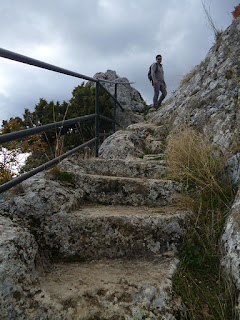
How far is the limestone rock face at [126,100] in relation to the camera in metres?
9.41

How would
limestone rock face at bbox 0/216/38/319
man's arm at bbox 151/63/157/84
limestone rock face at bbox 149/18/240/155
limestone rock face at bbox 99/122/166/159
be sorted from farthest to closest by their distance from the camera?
man's arm at bbox 151/63/157/84 < limestone rock face at bbox 99/122/166/159 < limestone rock face at bbox 149/18/240/155 < limestone rock face at bbox 0/216/38/319

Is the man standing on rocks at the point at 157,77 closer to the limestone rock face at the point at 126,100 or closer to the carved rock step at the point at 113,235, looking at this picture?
the limestone rock face at the point at 126,100

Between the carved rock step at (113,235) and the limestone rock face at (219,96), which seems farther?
the limestone rock face at (219,96)

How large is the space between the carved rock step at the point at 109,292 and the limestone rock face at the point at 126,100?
24.1 feet

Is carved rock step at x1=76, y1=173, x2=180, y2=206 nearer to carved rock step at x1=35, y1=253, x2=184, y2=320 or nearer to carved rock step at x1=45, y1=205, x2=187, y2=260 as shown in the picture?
carved rock step at x1=45, y1=205, x2=187, y2=260

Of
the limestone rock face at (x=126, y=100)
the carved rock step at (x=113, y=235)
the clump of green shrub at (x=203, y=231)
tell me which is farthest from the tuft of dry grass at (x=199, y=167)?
the limestone rock face at (x=126, y=100)

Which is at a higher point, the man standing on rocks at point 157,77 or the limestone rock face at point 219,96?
the man standing on rocks at point 157,77

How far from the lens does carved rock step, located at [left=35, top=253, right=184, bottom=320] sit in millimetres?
1454

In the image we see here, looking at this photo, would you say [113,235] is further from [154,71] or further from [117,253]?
[154,71]

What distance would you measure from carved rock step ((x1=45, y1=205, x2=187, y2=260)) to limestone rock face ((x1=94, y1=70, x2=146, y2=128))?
6979mm

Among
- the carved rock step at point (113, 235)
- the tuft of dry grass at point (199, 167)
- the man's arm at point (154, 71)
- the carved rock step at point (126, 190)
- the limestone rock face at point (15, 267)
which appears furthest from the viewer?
the man's arm at point (154, 71)

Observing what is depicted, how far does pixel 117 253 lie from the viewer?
206cm

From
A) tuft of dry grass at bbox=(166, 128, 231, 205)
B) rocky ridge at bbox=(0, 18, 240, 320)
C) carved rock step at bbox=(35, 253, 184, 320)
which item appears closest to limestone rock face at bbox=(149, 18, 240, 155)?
rocky ridge at bbox=(0, 18, 240, 320)

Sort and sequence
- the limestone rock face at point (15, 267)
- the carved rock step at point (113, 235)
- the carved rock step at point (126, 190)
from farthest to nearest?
the carved rock step at point (126, 190), the carved rock step at point (113, 235), the limestone rock face at point (15, 267)
